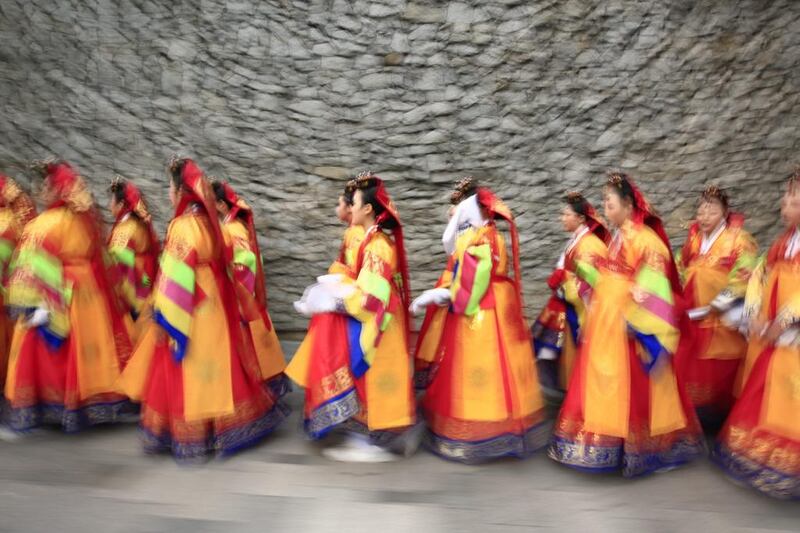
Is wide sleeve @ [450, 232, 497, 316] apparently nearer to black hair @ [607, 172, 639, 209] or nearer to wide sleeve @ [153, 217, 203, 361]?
black hair @ [607, 172, 639, 209]

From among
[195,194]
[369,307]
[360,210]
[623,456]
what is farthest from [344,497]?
[195,194]

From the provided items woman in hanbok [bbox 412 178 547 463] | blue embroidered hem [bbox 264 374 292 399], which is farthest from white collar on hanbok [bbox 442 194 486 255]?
blue embroidered hem [bbox 264 374 292 399]

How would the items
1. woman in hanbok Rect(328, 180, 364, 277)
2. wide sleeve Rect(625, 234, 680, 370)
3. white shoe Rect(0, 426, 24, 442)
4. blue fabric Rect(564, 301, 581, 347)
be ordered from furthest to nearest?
blue fabric Rect(564, 301, 581, 347)
white shoe Rect(0, 426, 24, 442)
woman in hanbok Rect(328, 180, 364, 277)
wide sleeve Rect(625, 234, 680, 370)

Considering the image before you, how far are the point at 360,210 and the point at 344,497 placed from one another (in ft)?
5.69

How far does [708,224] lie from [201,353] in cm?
363

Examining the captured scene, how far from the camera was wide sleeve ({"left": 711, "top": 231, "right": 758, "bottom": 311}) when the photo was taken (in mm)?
4227

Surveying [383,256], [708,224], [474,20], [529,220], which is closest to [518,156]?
[529,220]

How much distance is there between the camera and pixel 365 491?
143 inches

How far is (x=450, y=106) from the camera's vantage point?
7.09 meters

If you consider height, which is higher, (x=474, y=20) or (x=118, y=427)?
(x=474, y=20)

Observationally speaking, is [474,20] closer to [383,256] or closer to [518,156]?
[518,156]

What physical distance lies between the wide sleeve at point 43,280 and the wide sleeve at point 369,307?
1926mm

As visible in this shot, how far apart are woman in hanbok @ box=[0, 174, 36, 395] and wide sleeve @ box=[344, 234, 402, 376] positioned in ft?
8.83

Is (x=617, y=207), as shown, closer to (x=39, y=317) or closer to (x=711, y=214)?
(x=711, y=214)
